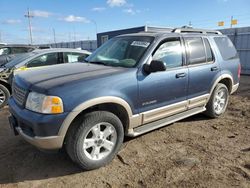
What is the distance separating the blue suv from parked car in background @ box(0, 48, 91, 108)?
2578 millimetres

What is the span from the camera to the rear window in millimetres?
5078

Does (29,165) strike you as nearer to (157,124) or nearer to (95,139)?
(95,139)

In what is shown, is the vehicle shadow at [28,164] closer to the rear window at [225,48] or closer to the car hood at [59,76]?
the car hood at [59,76]

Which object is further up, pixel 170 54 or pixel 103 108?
pixel 170 54

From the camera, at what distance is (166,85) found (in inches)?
151

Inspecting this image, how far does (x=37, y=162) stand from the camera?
3.48 metres

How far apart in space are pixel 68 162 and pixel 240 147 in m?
2.81

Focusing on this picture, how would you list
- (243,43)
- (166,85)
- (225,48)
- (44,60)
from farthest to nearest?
1. (243,43)
2. (44,60)
3. (225,48)
4. (166,85)

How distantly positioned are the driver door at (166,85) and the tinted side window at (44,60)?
4.05m

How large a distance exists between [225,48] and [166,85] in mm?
2269

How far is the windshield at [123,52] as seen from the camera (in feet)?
12.4

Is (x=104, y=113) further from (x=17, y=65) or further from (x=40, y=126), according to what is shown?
(x=17, y=65)

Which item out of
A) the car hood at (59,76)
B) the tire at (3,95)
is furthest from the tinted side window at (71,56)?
the car hood at (59,76)

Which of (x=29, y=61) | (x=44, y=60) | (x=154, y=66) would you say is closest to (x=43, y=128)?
(x=154, y=66)
